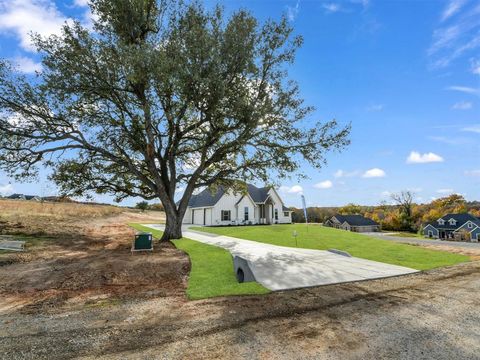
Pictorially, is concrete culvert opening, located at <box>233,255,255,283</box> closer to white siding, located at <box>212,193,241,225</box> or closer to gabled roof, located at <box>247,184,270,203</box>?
white siding, located at <box>212,193,241,225</box>

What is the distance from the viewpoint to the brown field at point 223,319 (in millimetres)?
5125

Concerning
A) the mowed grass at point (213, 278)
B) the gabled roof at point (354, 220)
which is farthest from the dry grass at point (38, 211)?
the gabled roof at point (354, 220)

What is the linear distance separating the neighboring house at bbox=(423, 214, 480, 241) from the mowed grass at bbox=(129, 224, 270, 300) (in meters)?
54.8

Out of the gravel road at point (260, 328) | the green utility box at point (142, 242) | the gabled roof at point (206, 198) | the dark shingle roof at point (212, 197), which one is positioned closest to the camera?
the gravel road at point (260, 328)

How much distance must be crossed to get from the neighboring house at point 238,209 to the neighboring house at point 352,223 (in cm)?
2535

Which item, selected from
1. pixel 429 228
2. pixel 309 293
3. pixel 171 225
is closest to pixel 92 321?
pixel 309 293

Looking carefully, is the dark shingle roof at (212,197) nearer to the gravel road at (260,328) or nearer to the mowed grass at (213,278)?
the mowed grass at (213,278)

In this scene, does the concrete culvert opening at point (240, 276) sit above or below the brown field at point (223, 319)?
above

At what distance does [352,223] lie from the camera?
222ft

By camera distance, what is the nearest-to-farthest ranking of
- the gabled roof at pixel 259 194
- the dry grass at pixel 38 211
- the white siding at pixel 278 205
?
the dry grass at pixel 38 211
the gabled roof at pixel 259 194
the white siding at pixel 278 205

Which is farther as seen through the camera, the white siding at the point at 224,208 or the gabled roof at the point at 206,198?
the gabled roof at the point at 206,198

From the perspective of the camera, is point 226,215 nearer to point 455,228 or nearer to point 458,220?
point 455,228

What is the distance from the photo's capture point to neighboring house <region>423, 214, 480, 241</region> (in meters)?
51.4

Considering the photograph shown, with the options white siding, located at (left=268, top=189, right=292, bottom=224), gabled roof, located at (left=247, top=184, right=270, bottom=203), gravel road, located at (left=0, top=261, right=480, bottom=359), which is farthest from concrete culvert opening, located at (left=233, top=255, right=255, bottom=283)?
white siding, located at (left=268, top=189, right=292, bottom=224)
